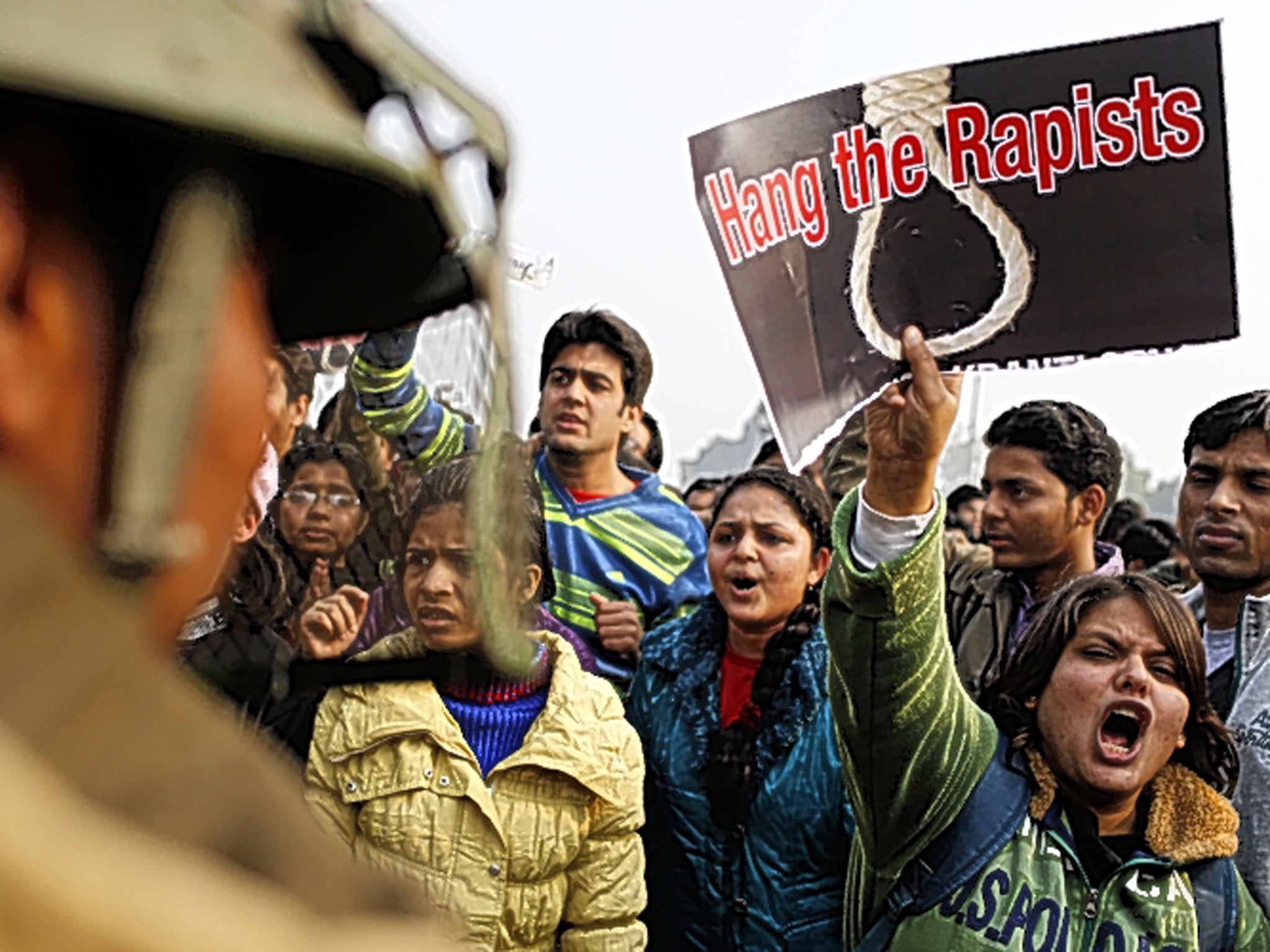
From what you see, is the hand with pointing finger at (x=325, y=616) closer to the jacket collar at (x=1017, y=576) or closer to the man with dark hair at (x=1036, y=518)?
the man with dark hair at (x=1036, y=518)

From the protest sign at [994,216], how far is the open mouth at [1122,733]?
0.67 meters

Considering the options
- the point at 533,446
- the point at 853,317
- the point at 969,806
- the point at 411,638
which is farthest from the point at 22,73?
the point at 533,446

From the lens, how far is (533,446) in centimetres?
394

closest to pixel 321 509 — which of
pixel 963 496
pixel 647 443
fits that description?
pixel 647 443

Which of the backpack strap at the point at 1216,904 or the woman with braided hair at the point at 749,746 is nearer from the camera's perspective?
the backpack strap at the point at 1216,904

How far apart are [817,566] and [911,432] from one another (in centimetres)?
116

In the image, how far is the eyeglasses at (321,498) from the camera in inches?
59.7

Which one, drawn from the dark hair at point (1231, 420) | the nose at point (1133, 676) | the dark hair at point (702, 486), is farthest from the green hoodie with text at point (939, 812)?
the dark hair at point (702, 486)

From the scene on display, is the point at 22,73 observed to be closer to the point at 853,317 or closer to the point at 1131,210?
the point at 853,317

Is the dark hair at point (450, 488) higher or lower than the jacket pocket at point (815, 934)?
higher

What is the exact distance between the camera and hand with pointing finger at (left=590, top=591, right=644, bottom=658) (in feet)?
11.8

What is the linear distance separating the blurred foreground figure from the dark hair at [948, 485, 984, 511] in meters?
7.17

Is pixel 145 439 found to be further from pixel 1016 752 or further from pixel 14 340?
pixel 1016 752

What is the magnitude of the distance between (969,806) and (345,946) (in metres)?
2.01
